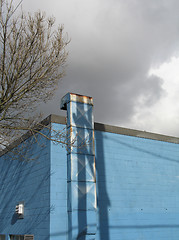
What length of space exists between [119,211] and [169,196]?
12.2 feet

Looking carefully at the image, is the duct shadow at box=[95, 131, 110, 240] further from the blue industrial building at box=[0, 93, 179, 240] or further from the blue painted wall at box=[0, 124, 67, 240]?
the blue painted wall at box=[0, 124, 67, 240]

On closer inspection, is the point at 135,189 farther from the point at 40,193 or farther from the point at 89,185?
the point at 40,193

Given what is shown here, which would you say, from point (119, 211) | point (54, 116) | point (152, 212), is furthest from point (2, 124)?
point (152, 212)

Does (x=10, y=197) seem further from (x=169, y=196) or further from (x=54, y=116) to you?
(x=169, y=196)

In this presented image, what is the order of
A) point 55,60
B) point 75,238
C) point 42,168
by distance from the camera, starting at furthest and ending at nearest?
point 42,168 → point 75,238 → point 55,60

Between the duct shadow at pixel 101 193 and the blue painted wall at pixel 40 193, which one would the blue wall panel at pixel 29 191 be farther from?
the duct shadow at pixel 101 193

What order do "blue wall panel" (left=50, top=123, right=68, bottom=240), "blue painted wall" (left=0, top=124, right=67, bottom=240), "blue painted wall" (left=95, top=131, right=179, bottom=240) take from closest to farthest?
"blue wall panel" (left=50, top=123, right=68, bottom=240) < "blue painted wall" (left=0, top=124, right=67, bottom=240) < "blue painted wall" (left=95, top=131, right=179, bottom=240)

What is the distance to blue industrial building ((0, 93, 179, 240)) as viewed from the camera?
40.0 feet

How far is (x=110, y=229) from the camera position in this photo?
13336 millimetres

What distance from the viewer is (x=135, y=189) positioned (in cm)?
1487

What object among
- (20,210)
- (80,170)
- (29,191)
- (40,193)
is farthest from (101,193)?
(20,210)

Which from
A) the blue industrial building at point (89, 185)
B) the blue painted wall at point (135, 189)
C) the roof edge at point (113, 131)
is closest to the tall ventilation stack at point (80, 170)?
the blue industrial building at point (89, 185)

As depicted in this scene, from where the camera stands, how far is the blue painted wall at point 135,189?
1371cm

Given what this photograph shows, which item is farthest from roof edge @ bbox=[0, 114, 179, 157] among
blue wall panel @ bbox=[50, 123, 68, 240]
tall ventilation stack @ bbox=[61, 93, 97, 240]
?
tall ventilation stack @ bbox=[61, 93, 97, 240]
